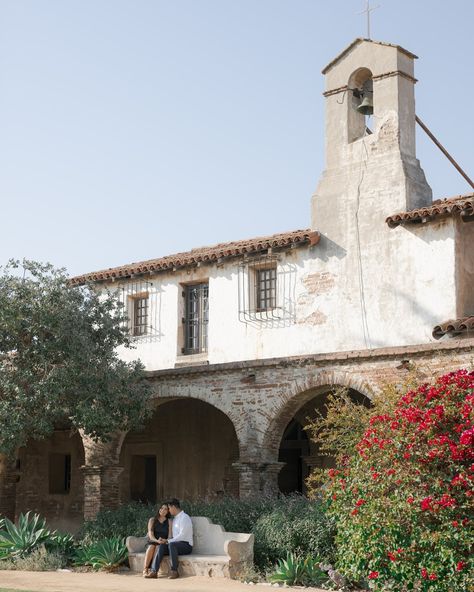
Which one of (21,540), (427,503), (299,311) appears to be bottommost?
(21,540)

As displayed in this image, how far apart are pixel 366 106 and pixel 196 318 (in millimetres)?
6751

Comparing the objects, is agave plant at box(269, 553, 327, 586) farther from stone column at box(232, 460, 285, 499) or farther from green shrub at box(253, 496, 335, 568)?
stone column at box(232, 460, 285, 499)

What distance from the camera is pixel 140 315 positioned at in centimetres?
2486

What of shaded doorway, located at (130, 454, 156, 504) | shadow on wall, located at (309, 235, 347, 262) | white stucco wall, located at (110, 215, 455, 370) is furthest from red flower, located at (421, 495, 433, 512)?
shaded doorway, located at (130, 454, 156, 504)

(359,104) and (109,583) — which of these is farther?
(359,104)

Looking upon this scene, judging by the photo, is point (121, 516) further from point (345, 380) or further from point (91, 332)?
point (345, 380)

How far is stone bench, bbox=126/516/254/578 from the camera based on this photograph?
14.0m

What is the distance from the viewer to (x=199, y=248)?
25141 millimetres

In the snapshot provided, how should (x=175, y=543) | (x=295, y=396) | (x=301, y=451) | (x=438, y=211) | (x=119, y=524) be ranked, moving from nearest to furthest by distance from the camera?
(x=175, y=543) → (x=119, y=524) → (x=295, y=396) → (x=438, y=211) → (x=301, y=451)

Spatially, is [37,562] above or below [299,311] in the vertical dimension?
below

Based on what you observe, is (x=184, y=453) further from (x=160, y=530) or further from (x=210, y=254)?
(x=160, y=530)

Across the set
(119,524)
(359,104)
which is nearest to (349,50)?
(359,104)

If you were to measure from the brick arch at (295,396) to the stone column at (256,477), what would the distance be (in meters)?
0.26

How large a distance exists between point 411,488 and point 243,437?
7.66m
